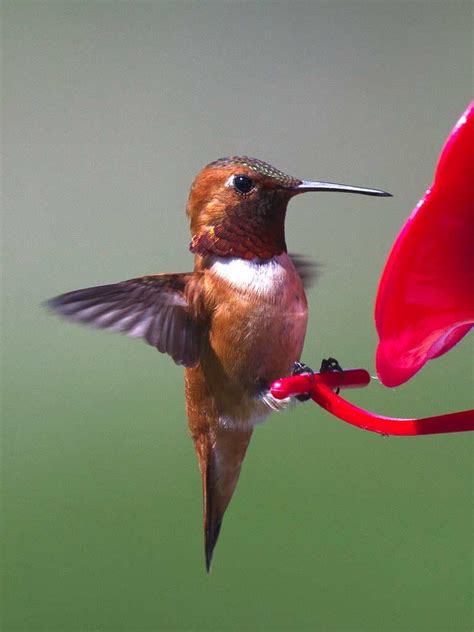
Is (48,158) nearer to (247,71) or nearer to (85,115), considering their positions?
A: (85,115)

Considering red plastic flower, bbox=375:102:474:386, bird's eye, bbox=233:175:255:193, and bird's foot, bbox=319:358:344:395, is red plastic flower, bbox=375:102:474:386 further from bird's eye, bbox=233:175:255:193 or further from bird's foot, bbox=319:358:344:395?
bird's eye, bbox=233:175:255:193

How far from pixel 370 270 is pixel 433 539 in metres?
1.69

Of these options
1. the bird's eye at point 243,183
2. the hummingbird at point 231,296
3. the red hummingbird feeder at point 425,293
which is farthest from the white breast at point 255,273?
the red hummingbird feeder at point 425,293

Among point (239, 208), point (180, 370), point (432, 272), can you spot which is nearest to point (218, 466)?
point (239, 208)

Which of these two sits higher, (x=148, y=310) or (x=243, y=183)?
(x=243, y=183)

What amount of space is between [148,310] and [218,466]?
1.27 feet

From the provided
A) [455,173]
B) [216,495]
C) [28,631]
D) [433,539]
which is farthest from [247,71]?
[455,173]

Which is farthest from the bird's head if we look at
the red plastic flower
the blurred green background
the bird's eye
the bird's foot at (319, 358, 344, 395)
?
the blurred green background

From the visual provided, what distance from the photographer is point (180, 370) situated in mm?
4312

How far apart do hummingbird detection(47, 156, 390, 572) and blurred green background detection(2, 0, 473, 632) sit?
2.18 meters

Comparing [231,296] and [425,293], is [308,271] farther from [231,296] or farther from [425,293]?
[425,293]

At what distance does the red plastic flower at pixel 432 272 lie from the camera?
1.03 meters

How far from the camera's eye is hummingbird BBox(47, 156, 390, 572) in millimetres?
1438

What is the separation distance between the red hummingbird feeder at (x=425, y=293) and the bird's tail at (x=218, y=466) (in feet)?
1.38
